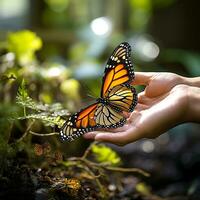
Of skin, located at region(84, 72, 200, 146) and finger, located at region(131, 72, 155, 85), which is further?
finger, located at region(131, 72, 155, 85)

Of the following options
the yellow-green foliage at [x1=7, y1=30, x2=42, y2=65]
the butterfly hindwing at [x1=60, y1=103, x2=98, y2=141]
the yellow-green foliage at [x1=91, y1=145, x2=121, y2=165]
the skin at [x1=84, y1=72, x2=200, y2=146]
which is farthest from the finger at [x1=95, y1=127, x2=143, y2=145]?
the yellow-green foliage at [x1=7, y1=30, x2=42, y2=65]

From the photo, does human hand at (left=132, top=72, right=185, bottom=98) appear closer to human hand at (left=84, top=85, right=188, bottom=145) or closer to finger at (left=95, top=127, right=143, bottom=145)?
human hand at (left=84, top=85, right=188, bottom=145)

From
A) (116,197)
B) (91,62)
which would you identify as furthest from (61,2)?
(116,197)

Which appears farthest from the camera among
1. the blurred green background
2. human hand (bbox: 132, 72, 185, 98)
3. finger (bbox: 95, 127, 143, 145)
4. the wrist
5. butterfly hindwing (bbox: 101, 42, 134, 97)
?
the blurred green background

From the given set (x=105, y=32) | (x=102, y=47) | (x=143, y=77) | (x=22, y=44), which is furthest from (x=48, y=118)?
(x=105, y=32)

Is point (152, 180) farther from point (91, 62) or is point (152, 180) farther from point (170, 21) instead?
point (170, 21)
